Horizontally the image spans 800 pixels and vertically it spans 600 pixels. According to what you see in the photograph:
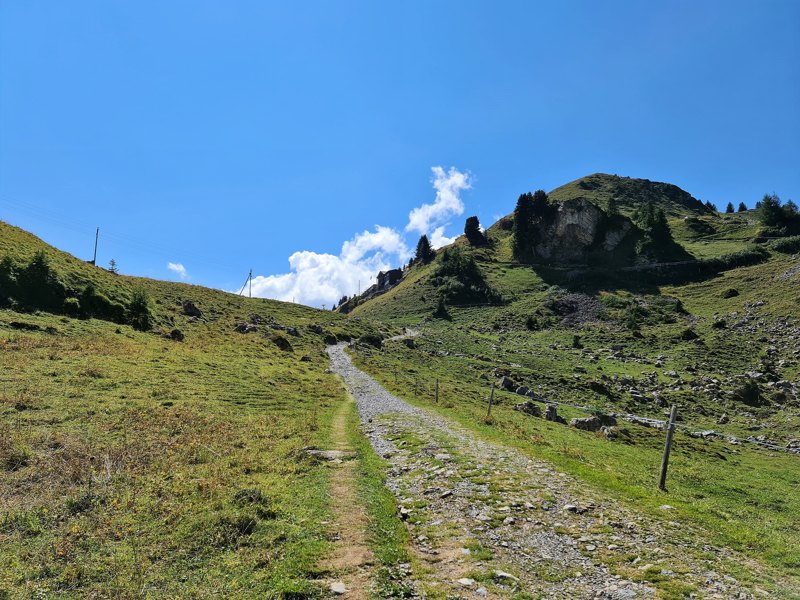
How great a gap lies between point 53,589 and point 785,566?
15.0 m

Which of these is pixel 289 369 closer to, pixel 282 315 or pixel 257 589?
pixel 257 589

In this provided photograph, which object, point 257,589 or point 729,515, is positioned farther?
point 729,515

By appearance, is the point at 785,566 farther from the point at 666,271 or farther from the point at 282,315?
the point at 666,271

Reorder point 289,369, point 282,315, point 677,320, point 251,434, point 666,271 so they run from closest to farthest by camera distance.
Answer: point 251,434
point 289,369
point 677,320
point 282,315
point 666,271

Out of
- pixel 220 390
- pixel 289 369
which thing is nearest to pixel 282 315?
pixel 289 369

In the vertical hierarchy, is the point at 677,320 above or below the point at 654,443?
above

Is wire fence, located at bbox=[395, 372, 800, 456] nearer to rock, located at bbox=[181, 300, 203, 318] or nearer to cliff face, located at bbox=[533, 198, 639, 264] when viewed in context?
rock, located at bbox=[181, 300, 203, 318]

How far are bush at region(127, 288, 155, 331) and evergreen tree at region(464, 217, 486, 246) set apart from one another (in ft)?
481

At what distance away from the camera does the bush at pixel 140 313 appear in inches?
1945

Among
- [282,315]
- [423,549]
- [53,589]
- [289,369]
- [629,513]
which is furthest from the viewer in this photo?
[282,315]

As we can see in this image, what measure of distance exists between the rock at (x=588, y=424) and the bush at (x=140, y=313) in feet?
160

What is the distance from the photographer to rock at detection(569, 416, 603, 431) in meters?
31.4

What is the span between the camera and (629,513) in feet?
37.9

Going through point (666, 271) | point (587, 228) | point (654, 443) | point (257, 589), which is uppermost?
point (587, 228)
